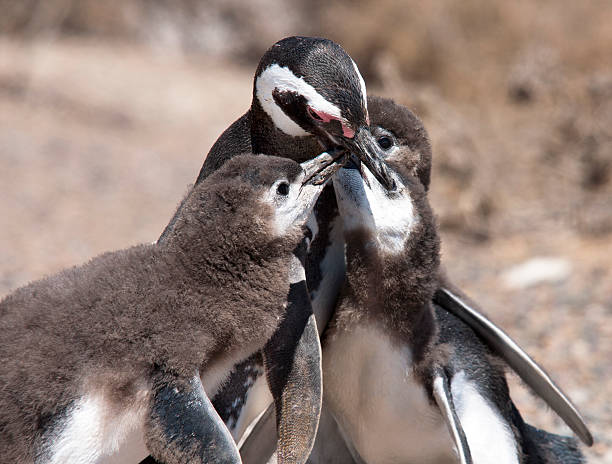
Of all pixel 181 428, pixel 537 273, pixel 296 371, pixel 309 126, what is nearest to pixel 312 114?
pixel 309 126

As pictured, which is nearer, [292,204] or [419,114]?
[292,204]

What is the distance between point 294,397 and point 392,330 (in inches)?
14.9

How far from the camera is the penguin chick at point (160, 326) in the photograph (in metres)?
2.07

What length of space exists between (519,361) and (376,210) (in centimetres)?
69

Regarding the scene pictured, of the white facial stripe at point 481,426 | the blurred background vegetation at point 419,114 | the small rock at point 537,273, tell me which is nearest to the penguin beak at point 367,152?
the white facial stripe at point 481,426

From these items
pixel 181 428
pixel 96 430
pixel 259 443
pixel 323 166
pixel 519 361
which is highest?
pixel 323 166

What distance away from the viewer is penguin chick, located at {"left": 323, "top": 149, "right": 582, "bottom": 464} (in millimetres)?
2521

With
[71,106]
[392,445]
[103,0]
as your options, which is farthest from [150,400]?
[103,0]

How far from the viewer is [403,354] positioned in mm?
2580

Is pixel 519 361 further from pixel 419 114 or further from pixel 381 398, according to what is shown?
pixel 419 114

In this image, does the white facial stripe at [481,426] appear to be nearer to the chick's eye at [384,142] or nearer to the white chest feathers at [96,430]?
the chick's eye at [384,142]

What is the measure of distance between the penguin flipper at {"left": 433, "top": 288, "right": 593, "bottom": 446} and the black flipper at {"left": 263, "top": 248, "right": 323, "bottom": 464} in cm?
59

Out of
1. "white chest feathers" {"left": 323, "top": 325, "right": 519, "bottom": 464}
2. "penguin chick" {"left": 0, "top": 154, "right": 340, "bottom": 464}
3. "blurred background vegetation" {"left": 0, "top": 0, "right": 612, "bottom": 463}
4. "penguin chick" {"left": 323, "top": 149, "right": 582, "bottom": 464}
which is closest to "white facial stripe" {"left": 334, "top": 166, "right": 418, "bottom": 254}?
"penguin chick" {"left": 323, "top": 149, "right": 582, "bottom": 464}

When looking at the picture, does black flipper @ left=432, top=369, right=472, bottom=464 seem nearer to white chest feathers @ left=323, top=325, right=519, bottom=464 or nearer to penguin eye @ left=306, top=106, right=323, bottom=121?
white chest feathers @ left=323, top=325, right=519, bottom=464
